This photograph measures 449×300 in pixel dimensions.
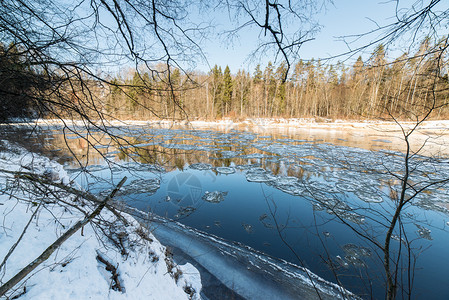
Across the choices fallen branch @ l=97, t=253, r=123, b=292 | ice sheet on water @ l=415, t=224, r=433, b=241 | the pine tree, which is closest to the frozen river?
ice sheet on water @ l=415, t=224, r=433, b=241

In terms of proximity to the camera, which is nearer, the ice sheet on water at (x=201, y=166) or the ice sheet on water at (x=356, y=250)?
the ice sheet on water at (x=356, y=250)

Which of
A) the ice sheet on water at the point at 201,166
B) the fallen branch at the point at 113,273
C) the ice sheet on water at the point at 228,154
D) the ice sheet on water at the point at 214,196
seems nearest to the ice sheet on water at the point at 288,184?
the ice sheet on water at the point at 214,196

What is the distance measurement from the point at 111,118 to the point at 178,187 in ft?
19.2

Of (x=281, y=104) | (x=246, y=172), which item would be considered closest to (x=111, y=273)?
(x=246, y=172)

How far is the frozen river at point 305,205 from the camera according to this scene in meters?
1.97

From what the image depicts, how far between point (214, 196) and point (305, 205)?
2981 millimetres

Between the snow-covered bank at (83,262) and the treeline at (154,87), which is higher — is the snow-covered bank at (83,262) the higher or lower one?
the lower one

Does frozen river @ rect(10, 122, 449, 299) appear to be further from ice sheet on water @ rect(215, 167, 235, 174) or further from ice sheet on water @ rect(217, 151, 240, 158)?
ice sheet on water @ rect(217, 151, 240, 158)

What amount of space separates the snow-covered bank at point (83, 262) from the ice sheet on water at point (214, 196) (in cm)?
285

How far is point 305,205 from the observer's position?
593cm

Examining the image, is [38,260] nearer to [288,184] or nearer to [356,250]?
[356,250]

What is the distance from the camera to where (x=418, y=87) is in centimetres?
148

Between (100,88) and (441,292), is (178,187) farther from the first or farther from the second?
(441,292)

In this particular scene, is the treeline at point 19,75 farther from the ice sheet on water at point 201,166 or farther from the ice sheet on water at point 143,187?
the ice sheet on water at point 201,166
